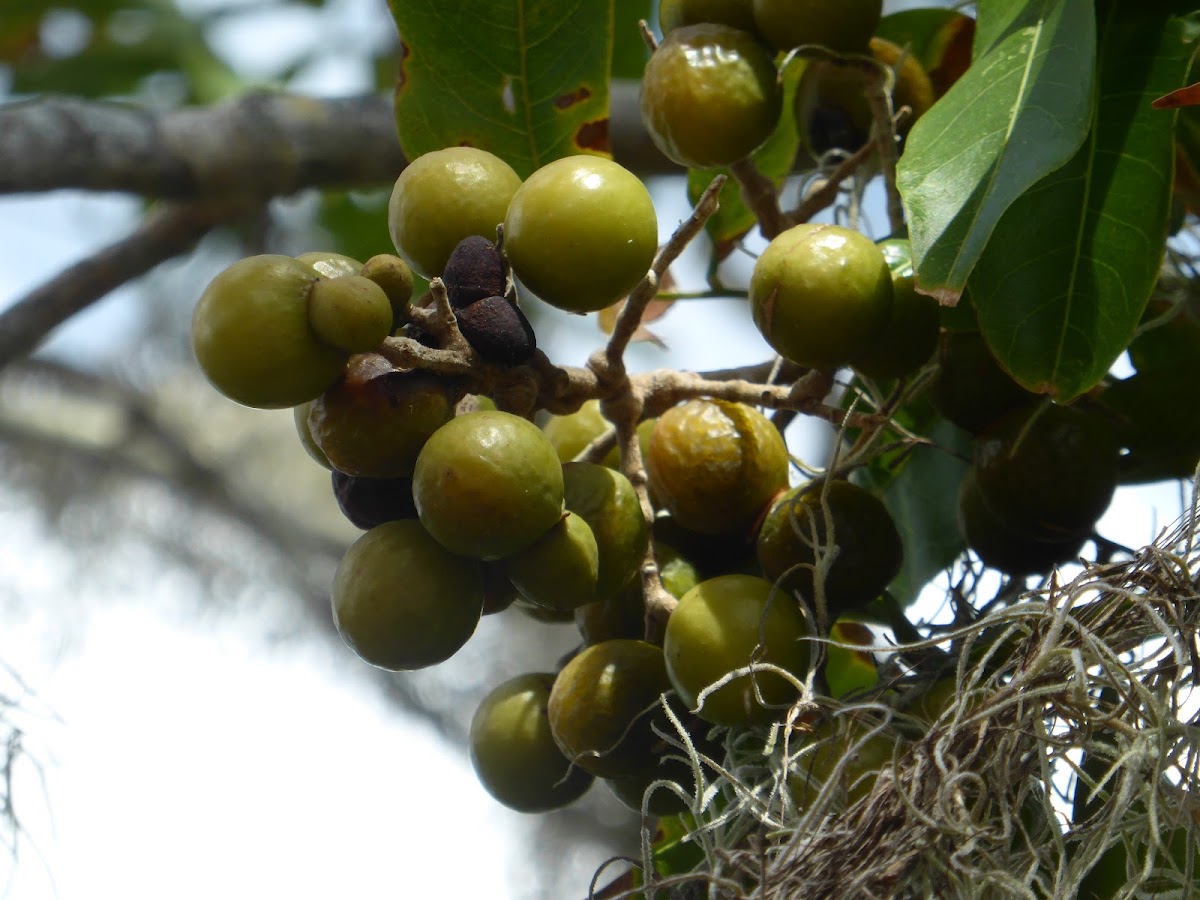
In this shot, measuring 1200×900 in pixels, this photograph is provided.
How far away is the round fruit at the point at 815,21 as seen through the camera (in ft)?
4.03

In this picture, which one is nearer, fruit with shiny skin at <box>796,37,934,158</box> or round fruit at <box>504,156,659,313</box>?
round fruit at <box>504,156,659,313</box>

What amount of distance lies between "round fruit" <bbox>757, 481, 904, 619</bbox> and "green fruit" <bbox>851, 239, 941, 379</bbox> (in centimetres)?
11

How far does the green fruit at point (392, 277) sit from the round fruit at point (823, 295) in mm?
316

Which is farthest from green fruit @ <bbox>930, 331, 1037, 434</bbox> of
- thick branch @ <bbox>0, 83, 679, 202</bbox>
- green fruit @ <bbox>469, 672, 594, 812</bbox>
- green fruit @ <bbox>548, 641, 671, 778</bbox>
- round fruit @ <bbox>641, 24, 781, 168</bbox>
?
thick branch @ <bbox>0, 83, 679, 202</bbox>

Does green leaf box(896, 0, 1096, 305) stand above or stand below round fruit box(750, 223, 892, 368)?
above

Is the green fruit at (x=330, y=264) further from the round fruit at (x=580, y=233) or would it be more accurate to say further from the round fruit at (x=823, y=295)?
the round fruit at (x=823, y=295)

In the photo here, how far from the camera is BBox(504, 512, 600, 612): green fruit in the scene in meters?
1.09

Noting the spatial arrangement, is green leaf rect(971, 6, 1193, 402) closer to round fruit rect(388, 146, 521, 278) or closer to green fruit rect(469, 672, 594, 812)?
round fruit rect(388, 146, 521, 278)

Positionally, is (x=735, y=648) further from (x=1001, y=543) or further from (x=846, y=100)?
(x=846, y=100)

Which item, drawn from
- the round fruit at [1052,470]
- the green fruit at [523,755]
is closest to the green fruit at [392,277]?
the green fruit at [523,755]

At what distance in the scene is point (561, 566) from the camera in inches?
42.8

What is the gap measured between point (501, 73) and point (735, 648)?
66 centimetres

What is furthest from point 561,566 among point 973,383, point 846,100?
point 846,100

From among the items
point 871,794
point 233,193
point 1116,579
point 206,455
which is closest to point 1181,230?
point 1116,579
